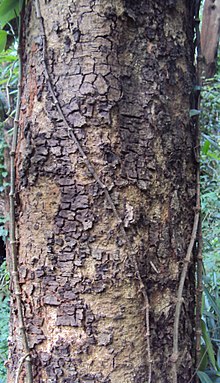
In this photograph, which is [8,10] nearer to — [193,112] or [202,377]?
[193,112]

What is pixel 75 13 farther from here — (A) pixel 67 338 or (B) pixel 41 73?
(A) pixel 67 338

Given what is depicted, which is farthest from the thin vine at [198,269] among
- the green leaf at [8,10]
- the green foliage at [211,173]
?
the green foliage at [211,173]

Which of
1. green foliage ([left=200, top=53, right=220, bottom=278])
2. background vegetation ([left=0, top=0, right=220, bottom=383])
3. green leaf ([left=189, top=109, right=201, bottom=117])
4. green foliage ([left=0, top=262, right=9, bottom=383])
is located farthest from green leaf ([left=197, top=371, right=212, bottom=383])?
green foliage ([left=200, top=53, right=220, bottom=278])

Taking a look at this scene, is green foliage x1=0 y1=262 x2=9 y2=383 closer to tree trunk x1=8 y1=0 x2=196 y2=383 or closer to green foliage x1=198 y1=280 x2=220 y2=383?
green foliage x1=198 y1=280 x2=220 y2=383

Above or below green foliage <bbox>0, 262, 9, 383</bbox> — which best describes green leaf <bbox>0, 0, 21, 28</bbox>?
above

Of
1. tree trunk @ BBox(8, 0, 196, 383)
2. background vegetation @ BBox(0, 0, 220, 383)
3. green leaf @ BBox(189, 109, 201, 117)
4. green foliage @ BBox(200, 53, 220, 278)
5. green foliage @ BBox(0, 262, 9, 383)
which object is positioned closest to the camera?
tree trunk @ BBox(8, 0, 196, 383)

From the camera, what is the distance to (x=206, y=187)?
2.88 metres

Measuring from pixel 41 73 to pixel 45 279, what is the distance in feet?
1.00

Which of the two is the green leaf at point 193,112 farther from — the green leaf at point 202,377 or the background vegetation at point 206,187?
the green leaf at point 202,377

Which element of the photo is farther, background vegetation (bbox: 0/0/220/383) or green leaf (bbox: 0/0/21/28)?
background vegetation (bbox: 0/0/220/383)

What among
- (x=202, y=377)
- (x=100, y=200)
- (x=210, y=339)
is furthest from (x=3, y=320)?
(x=100, y=200)

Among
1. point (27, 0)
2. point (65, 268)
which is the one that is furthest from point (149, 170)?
point (27, 0)

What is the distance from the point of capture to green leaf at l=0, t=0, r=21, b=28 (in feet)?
2.18

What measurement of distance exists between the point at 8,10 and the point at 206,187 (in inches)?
94.1
